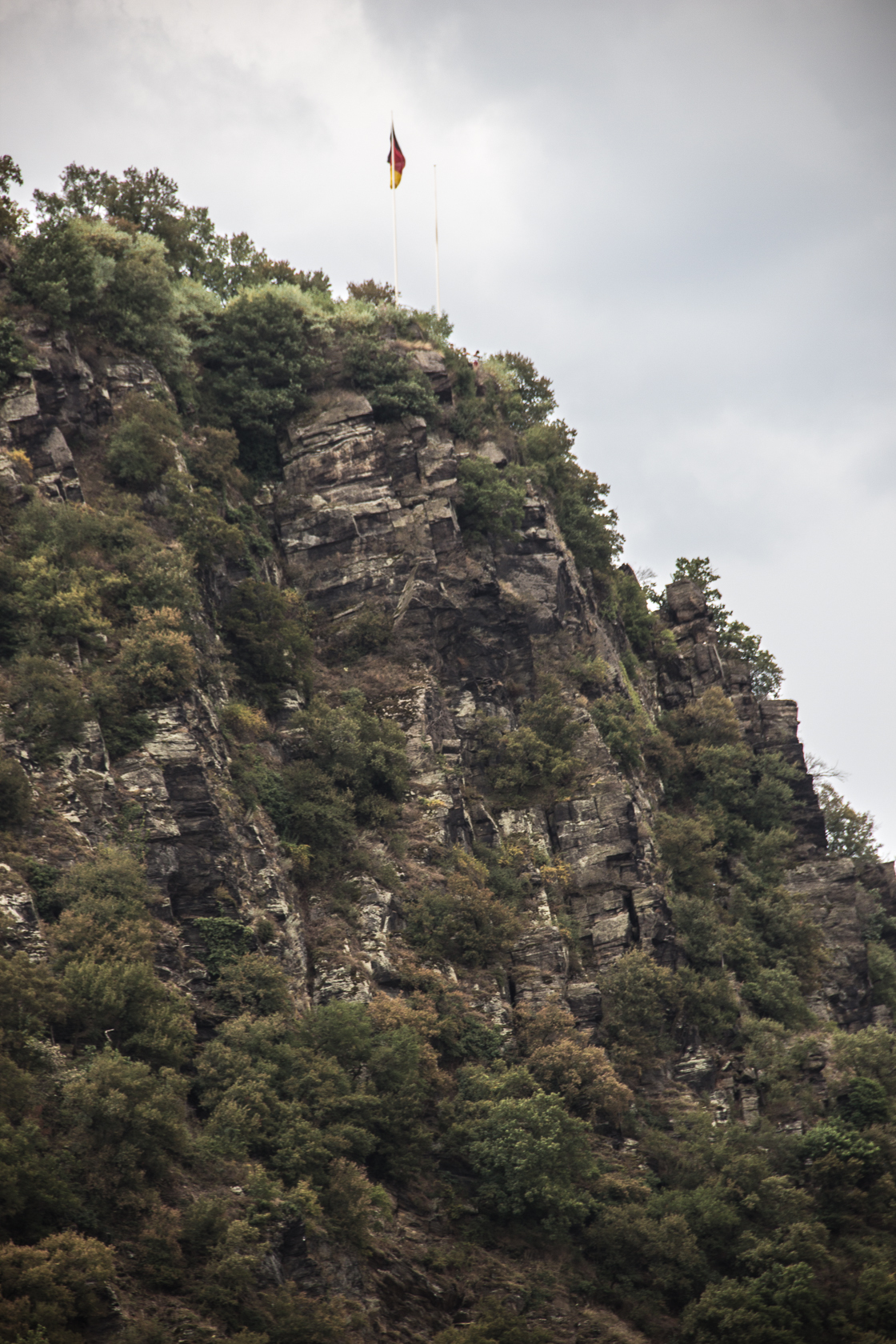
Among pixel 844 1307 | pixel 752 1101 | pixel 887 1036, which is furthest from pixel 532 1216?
pixel 887 1036

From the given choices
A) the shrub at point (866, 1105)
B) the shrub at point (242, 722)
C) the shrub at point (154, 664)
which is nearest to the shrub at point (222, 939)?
the shrub at point (154, 664)

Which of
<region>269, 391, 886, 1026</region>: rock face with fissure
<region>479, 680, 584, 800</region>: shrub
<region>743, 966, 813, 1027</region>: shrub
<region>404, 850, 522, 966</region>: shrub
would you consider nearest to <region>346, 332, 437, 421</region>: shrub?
<region>269, 391, 886, 1026</region>: rock face with fissure

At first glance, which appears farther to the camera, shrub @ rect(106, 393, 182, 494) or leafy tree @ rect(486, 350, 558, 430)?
leafy tree @ rect(486, 350, 558, 430)

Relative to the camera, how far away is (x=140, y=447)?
2062 inches

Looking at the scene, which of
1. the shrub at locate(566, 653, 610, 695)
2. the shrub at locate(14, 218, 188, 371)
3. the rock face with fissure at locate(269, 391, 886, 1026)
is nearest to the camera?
the shrub at locate(14, 218, 188, 371)

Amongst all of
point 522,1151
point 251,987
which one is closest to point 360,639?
point 251,987

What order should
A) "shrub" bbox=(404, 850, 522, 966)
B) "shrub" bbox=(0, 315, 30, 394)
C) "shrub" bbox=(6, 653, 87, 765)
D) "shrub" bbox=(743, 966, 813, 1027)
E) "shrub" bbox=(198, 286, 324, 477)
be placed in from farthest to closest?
"shrub" bbox=(198, 286, 324, 477), "shrub" bbox=(743, 966, 813, 1027), "shrub" bbox=(0, 315, 30, 394), "shrub" bbox=(404, 850, 522, 966), "shrub" bbox=(6, 653, 87, 765)

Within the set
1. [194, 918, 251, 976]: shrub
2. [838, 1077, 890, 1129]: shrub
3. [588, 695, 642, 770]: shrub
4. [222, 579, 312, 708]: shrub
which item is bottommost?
[838, 1077, 890, 1129]: shrub

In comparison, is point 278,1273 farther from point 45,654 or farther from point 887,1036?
point 887,1036

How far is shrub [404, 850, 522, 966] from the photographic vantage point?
48.5 metres

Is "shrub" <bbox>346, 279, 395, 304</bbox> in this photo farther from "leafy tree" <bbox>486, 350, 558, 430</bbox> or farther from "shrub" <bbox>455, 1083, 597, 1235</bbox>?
"shrub" <bbox>455, 1083, 597, 1235</bbox>

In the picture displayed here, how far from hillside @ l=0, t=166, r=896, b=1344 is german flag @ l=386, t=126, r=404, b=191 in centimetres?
886

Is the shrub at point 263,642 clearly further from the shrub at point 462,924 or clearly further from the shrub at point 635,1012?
the shrub at point 635,1012

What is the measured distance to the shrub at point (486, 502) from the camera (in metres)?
64.0
